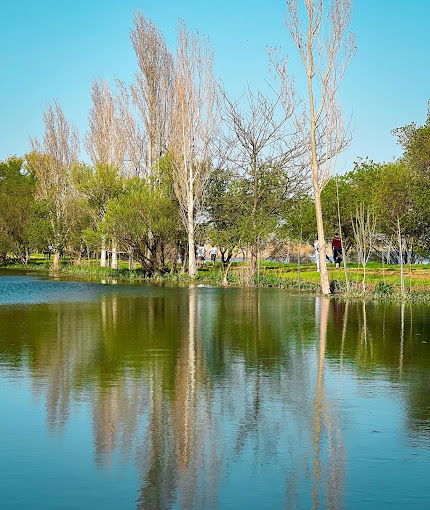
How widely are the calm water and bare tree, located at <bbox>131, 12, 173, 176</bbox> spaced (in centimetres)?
3133

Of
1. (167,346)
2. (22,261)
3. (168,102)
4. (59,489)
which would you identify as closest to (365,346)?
(167,346)

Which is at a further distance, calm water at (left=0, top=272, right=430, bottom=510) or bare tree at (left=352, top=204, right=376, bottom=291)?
bare tree at (left=352, top=204, right=376, bottom=291)

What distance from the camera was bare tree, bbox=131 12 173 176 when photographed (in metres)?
47.1

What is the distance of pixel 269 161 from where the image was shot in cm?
4150

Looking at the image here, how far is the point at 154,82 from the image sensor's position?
47031 mm

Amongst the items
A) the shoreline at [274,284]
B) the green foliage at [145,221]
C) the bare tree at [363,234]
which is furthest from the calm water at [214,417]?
the green foliage at [145,221]

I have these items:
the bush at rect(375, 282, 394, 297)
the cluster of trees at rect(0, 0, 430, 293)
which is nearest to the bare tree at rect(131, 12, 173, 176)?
the cluster of trees at rect(0, 0, 430, 293)

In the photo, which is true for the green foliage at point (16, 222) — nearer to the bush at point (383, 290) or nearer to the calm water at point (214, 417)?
the bush at point (383, 290)

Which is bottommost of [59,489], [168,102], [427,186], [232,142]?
[59,489]

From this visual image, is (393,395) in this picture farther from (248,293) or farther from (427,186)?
(427,186)

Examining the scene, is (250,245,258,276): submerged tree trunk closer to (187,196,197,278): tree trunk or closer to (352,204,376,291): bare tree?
(187,196,197,278): tree trunk

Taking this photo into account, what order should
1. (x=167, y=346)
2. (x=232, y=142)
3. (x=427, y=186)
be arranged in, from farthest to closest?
(x=232, y=142) → (x=427, y=186) → (x=167, y=346)

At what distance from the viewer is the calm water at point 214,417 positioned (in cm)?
602

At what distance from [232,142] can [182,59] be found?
4.93m
